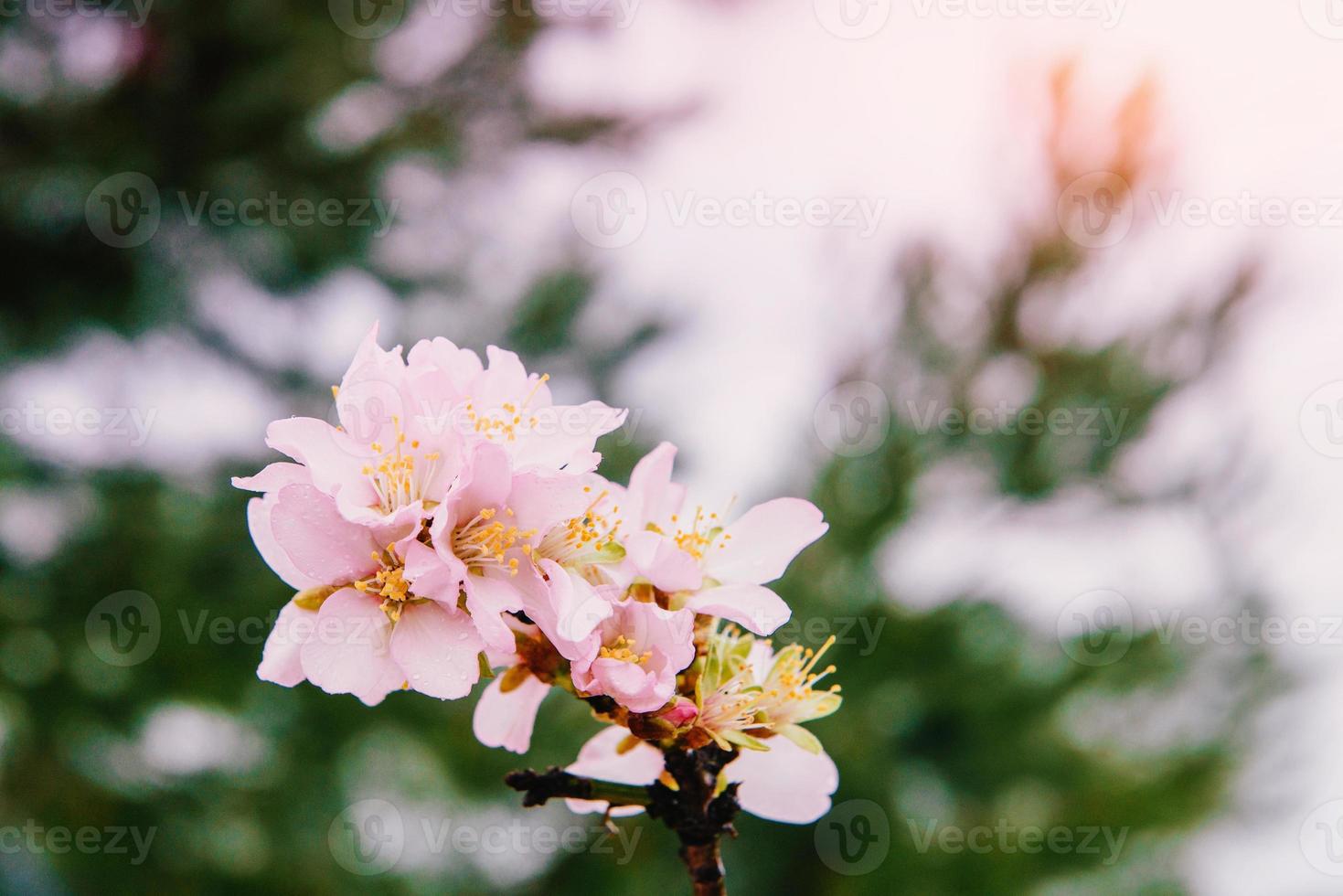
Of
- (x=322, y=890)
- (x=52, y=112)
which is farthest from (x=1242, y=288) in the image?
(x=52, y=112)

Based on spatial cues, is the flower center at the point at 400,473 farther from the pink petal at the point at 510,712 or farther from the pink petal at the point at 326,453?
the pink petal at the point at 510,712

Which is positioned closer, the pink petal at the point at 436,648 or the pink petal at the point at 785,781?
the pink petal at the point at 436,648

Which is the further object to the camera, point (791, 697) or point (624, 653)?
point (791, 697)

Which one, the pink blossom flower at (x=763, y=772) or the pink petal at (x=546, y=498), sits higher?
the pink petal at (x=546, y=498)

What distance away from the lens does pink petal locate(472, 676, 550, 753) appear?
59 cm

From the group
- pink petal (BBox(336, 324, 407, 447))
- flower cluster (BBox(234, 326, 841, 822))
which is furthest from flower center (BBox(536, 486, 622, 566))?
pink petal (BBox(336, 324, 407, 447))

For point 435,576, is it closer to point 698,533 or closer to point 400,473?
point 400,473

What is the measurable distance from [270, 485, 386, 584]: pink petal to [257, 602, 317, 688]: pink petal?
0.08 feet

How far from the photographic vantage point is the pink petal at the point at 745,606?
Answer: 1.70ft

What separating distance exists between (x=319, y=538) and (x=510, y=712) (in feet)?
0.53

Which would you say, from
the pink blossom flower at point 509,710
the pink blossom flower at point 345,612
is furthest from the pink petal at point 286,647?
the pink blossom flower at point 509,710

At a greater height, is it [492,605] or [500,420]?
[500,420]

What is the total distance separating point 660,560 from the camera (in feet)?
1.72

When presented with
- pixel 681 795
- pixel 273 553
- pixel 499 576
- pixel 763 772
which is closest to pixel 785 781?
pixel 763 772
